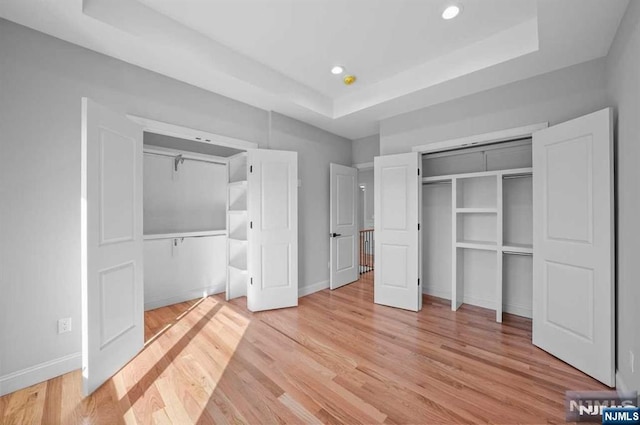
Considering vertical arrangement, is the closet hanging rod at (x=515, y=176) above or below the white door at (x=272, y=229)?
above

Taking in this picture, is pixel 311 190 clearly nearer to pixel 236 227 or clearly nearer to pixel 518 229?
pixel 236 227

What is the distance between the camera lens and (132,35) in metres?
2.17

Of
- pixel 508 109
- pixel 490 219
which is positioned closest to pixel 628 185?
pixel 508 109

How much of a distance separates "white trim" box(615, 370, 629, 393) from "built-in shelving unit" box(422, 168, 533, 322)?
1173mm

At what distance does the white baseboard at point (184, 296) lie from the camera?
3668 millimetres

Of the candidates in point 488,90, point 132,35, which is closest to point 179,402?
point 132,35

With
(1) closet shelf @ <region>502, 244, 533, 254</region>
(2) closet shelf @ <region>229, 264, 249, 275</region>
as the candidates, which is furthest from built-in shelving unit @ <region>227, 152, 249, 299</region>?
(1) closet shelf @ <region>502, 244, 533, 254</region>

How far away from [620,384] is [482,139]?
246cm

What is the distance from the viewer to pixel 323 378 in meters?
2.12

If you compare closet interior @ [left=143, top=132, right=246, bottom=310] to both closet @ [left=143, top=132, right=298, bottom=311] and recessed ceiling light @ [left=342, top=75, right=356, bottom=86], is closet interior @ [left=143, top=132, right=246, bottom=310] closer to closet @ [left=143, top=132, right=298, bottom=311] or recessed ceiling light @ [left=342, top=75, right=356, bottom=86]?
closet @ [left=143, top=132, right=298, bottom=311]

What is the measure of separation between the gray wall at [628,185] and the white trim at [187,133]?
11.6 ft

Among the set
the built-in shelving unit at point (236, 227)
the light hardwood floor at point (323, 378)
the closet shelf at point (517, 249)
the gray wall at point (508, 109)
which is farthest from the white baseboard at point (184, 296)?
the closet shelf at point (517, 249)

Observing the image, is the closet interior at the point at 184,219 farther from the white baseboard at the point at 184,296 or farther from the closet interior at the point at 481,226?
the closet interior at the point at 481,226

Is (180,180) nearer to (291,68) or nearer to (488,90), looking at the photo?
(291,68)
